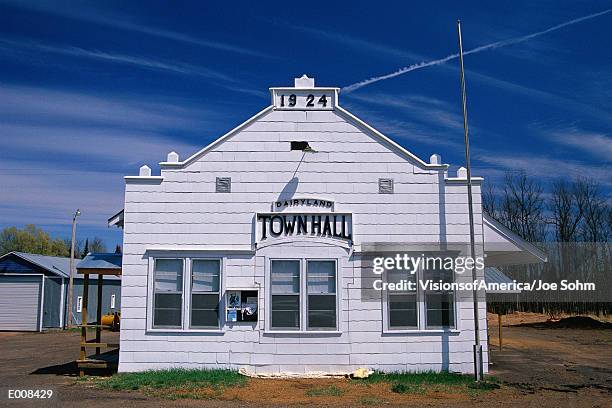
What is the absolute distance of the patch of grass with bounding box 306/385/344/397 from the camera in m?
12.2

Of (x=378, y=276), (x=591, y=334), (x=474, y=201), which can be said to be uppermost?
(x=474, y=201)

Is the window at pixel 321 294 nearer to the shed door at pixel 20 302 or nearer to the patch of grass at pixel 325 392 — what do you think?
the patch of grass at pixel 325 392

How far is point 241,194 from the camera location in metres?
14.8

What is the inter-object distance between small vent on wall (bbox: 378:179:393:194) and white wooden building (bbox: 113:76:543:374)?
0.12 feet

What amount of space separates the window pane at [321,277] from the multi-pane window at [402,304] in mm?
1410

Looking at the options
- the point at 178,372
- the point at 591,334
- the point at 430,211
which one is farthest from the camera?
the point at 591,334

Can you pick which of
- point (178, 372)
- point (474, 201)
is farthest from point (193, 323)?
point (474, 201)

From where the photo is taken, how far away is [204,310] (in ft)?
47.2

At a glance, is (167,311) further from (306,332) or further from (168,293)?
(306,332)

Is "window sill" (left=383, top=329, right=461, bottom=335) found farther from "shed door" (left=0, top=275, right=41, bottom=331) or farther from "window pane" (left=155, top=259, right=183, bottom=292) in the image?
"shed door" (left=0, top=275, right=41, bottom=331)

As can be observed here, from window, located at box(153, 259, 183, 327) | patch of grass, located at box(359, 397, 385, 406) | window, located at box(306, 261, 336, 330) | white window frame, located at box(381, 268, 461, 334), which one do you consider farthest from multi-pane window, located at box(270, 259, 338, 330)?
patch of grass, located at box(359, 397, 385, 406)

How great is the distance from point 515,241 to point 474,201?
1736mm

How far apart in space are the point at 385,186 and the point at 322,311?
3.55 metres

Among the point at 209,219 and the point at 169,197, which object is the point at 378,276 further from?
the point at 169,197
